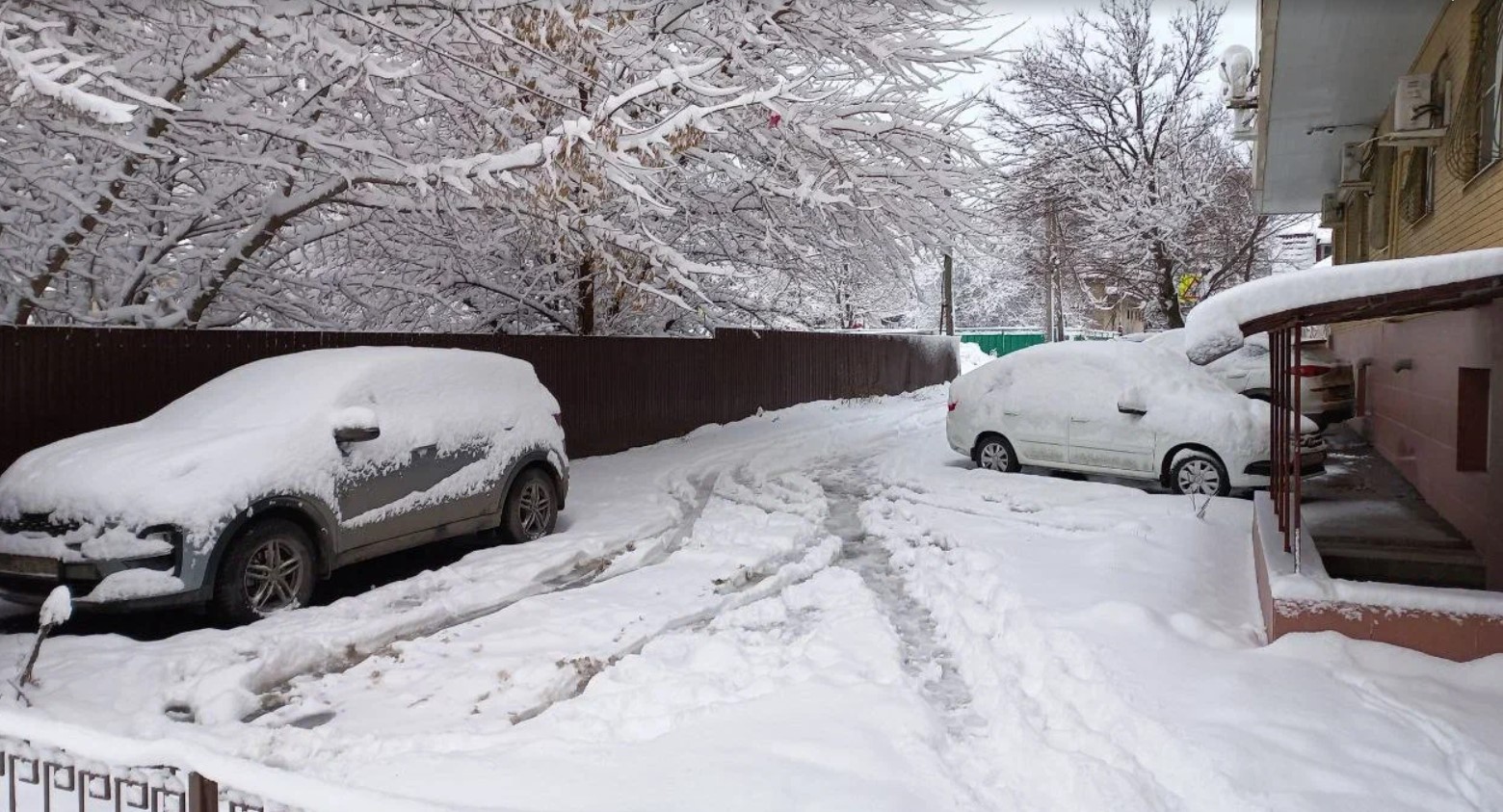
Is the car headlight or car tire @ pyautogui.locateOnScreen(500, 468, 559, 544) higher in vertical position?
the car headlight

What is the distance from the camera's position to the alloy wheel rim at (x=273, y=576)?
19.9 feet

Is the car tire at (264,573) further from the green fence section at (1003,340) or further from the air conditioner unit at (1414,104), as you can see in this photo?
the green fence section at (1003,340)

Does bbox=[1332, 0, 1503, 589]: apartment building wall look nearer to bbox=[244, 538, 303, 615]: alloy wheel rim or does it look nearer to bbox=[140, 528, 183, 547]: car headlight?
bbox=[244, 538, 303, 615]: alloy wheel rim

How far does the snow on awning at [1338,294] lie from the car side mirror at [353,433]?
5359 mm

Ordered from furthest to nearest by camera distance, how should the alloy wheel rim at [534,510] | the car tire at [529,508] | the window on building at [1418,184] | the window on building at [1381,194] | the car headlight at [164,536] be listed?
the window on building at [1381,194], the window on building at [1418,184], the alloy wheel rim at [534,510], the car tire at [529,508], the car headlight at [164,536]

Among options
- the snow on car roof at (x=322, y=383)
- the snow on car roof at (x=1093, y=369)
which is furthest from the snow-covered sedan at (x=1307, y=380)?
the snow on car roof at (x=322, y=383)

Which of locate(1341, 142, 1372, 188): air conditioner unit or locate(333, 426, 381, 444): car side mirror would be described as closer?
locate(333, 426, 381, 444): car side mirror

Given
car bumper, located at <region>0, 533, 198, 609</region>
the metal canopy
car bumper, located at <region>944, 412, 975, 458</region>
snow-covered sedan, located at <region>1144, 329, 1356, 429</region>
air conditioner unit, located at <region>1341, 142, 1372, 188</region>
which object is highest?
air conditioner unit, located at <region>1341, 142, 1372, 188</region>

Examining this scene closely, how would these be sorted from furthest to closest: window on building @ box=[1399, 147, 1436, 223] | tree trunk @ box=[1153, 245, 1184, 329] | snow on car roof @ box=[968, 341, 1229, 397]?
tree trunk @ box=[1153, 245, 1184, 329], snow on car roof @ box=[968, 341, 1229, 397], window on building @ box=[1399, 147, 1436, 223]

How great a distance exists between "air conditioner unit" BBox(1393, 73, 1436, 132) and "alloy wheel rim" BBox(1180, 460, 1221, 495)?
396cm

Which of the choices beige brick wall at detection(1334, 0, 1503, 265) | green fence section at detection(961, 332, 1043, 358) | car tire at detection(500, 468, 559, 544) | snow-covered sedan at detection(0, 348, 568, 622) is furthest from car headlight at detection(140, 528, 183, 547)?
green fence section at detection(961, 332, 1043, 358)

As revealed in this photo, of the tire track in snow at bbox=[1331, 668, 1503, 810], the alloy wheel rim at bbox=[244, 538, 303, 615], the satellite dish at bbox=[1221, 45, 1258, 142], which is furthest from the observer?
the satellite dish at bbox=[1221, 45, 1258, 142]

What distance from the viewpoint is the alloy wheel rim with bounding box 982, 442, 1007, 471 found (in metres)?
12.1

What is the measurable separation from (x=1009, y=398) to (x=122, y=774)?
10.5 m
